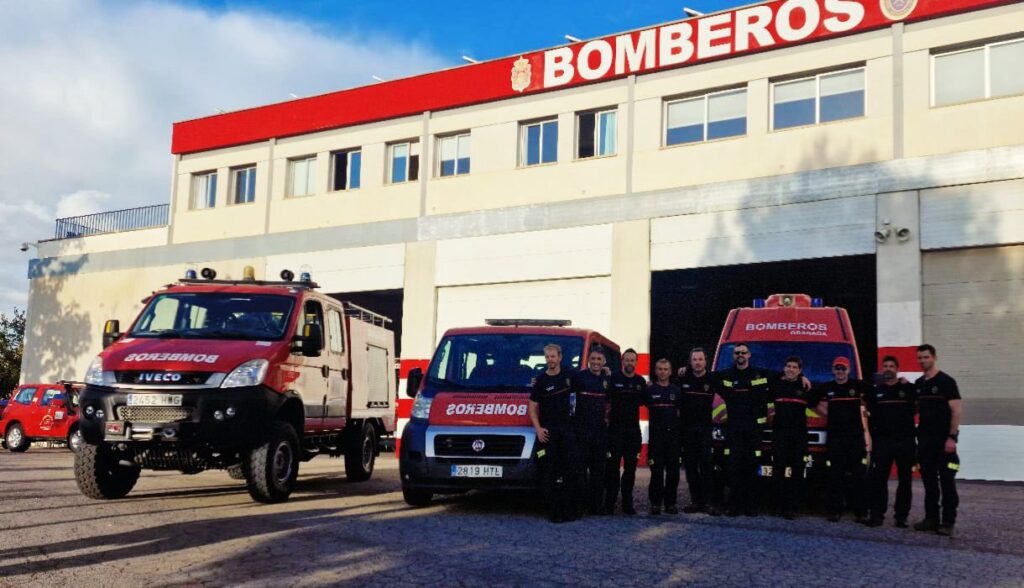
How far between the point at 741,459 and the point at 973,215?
414 inches

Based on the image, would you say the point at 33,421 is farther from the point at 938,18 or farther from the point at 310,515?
the point at 938,18

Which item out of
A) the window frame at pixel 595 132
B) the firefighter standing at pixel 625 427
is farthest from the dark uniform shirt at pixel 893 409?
the window frame at pixel 595 132

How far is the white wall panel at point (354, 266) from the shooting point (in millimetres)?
25172

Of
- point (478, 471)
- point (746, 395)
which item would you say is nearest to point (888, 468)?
point (746, 395)

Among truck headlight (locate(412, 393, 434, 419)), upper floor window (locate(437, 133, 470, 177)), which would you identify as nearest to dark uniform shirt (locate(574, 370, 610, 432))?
truck headlight (locate(412, 393, 434, 419))

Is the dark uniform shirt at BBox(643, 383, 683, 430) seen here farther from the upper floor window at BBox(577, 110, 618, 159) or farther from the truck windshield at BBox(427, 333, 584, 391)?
the upper floor window at BBox(577, 110, 618, 159)

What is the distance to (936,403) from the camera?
9.42m

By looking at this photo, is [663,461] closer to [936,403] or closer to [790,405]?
[790,405]

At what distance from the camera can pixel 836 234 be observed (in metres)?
19.3

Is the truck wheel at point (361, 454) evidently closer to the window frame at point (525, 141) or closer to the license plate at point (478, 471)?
the license plate at point (478, 471)

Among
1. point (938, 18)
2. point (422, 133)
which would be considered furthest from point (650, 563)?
point (422, 133)

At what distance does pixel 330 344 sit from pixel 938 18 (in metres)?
14.1

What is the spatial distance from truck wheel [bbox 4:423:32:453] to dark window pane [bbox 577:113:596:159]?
14.4 meters

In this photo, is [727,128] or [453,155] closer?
[727,128]
